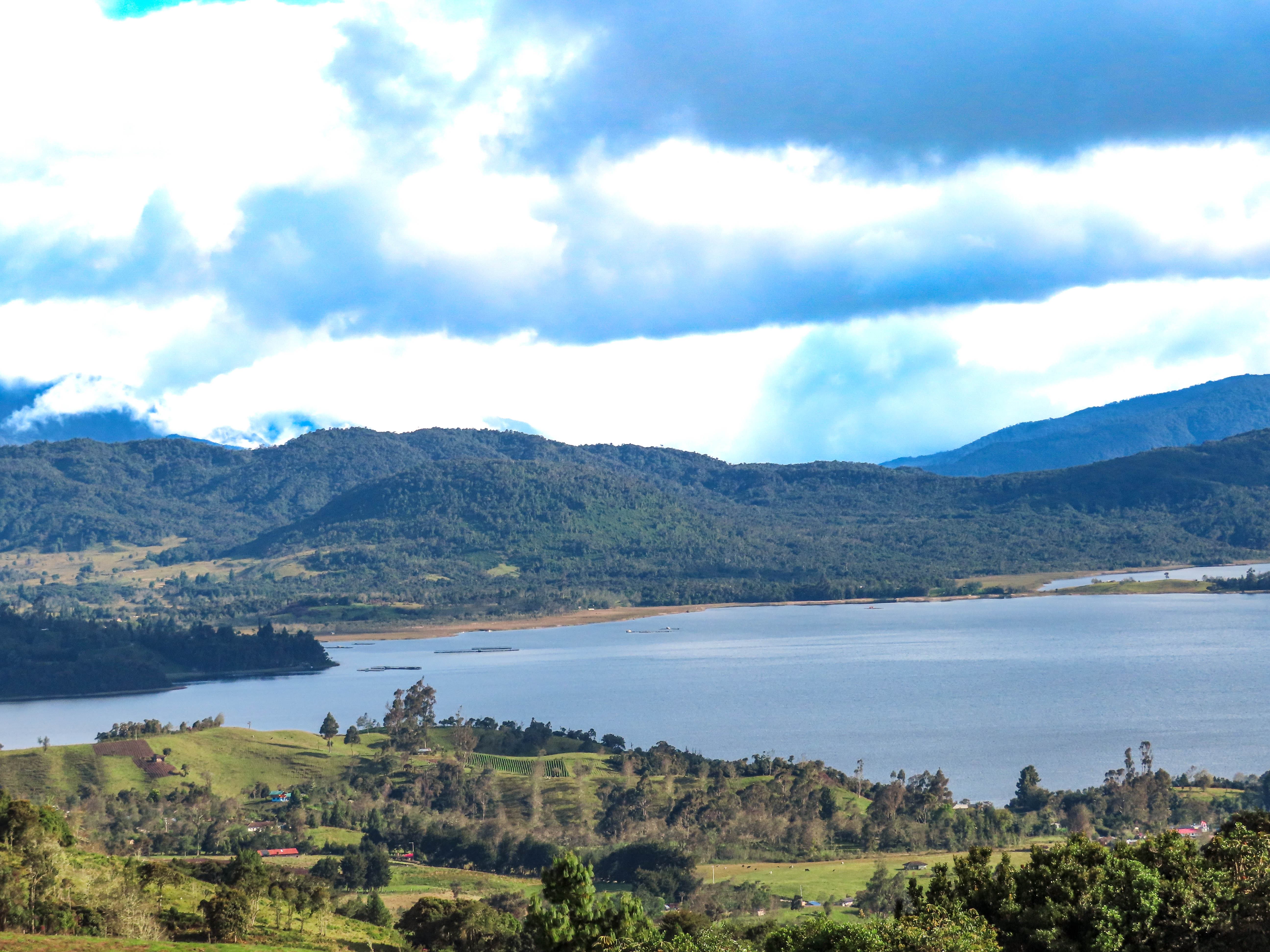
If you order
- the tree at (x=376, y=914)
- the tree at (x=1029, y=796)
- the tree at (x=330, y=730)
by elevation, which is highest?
the tree at (x=330, y=730)

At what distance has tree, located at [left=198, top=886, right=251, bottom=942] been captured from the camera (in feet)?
168

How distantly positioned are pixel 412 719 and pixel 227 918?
83370mm

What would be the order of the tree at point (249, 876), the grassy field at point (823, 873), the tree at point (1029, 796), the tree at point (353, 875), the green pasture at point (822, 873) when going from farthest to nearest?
the tree at point (1029, 796), the tree at point (353, 875), the green pasture at point (822, 873), the grassy field at point (823, 873), the tree at point (249, 876)

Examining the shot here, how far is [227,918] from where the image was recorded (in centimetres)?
5138

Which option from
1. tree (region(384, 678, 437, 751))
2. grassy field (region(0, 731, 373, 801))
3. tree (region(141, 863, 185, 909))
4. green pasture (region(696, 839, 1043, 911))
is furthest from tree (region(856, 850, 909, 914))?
tree (region(384, 678, 437, 751))

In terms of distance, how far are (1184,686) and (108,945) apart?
14551 cm

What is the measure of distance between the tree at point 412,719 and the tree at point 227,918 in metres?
75.9

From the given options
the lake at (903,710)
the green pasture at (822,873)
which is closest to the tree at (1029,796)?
the lake at (903,710)

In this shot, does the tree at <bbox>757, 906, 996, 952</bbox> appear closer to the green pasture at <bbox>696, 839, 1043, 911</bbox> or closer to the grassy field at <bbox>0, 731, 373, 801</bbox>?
the green pasture at <bbox>696, 839, 1043, 911</bbox>

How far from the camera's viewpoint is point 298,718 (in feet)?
535

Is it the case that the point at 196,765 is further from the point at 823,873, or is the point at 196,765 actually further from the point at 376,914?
the point at 823,873

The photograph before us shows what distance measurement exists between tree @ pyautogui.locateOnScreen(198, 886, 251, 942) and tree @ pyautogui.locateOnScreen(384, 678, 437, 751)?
7586cm

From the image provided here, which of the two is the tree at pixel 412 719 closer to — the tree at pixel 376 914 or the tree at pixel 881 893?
the tree at pixel 376 914

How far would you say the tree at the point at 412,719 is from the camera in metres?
128
